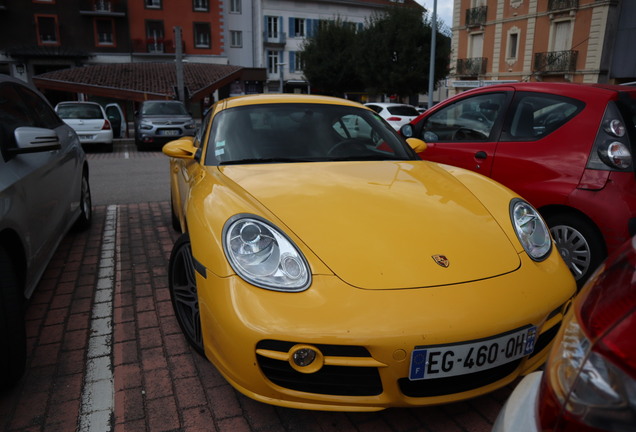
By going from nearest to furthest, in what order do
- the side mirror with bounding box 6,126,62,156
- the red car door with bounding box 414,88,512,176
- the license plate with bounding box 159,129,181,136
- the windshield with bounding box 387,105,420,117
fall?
the side mirror with bounding box 6,126,62,156
the red car door with bounding box 414,88,512,176
the license plate with bounding box 159,129,181,136
the windshield with bounding box 387,105,420,117

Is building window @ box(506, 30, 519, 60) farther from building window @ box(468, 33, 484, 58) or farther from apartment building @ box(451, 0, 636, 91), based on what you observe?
building window @ box(468, 33, 484, 58)

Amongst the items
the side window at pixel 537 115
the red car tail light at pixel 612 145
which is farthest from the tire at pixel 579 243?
the side window at pixel 537 115

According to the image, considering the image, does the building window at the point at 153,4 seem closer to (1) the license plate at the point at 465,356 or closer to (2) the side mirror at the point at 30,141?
(2) the side mirror at the point at 30,141

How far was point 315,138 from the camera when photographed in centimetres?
332

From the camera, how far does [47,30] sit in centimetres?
3466

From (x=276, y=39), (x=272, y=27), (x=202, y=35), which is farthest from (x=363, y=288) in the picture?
(x=272, y=27)

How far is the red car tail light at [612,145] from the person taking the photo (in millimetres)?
3041

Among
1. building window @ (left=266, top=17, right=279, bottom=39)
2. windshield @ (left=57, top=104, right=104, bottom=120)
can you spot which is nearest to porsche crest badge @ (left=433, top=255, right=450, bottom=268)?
windshield @ (left=57, top=104, right=104, bottom=120)

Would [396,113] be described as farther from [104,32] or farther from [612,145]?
[104,32]

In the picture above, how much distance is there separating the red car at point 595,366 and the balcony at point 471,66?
33.7 metres

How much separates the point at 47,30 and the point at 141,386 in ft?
132

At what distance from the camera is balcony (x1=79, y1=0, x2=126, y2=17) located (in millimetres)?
35000

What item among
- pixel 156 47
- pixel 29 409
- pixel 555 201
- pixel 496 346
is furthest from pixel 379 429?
pixel 156 47

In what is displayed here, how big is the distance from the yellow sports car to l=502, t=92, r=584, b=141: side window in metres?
1.20
